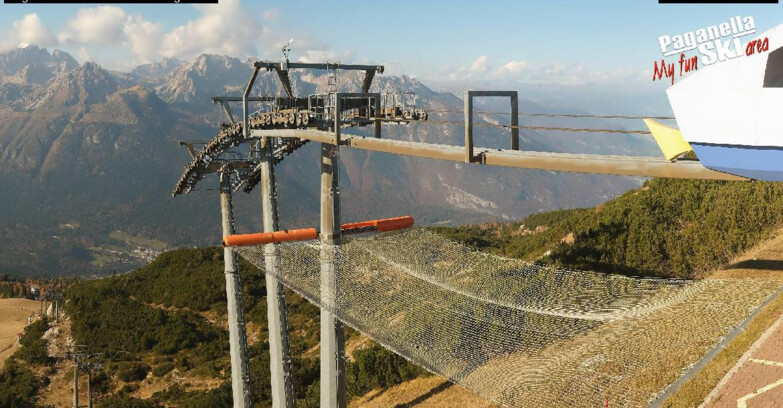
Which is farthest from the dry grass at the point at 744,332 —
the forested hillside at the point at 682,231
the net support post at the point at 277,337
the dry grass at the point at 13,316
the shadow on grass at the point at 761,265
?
the dry grass at the point at 13,316

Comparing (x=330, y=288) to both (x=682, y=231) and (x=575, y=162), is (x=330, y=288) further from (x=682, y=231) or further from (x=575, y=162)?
Answer: (x=682, y=231)

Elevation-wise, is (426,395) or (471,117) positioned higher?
(471,117)

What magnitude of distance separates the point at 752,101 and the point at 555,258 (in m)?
21.6

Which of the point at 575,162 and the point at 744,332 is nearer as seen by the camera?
the point at 575,162

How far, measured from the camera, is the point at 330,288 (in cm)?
1229

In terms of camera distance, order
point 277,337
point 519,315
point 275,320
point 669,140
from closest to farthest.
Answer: point 669,140
point 519,315
point 277,337
point 275,320

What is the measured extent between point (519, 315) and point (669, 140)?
6.39 meters

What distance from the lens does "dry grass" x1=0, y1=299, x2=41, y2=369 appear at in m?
68.7

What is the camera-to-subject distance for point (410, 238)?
15.2 m

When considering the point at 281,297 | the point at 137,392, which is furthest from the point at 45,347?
the point at 281,297

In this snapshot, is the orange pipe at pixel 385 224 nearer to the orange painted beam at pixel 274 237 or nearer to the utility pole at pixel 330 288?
the orange painted beam at pixel 274 237

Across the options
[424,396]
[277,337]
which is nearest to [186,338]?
[277,337]

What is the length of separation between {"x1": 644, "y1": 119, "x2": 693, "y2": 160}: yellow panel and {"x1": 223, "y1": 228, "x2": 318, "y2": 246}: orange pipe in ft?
32.8

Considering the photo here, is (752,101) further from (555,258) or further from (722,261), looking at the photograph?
(555,258)
